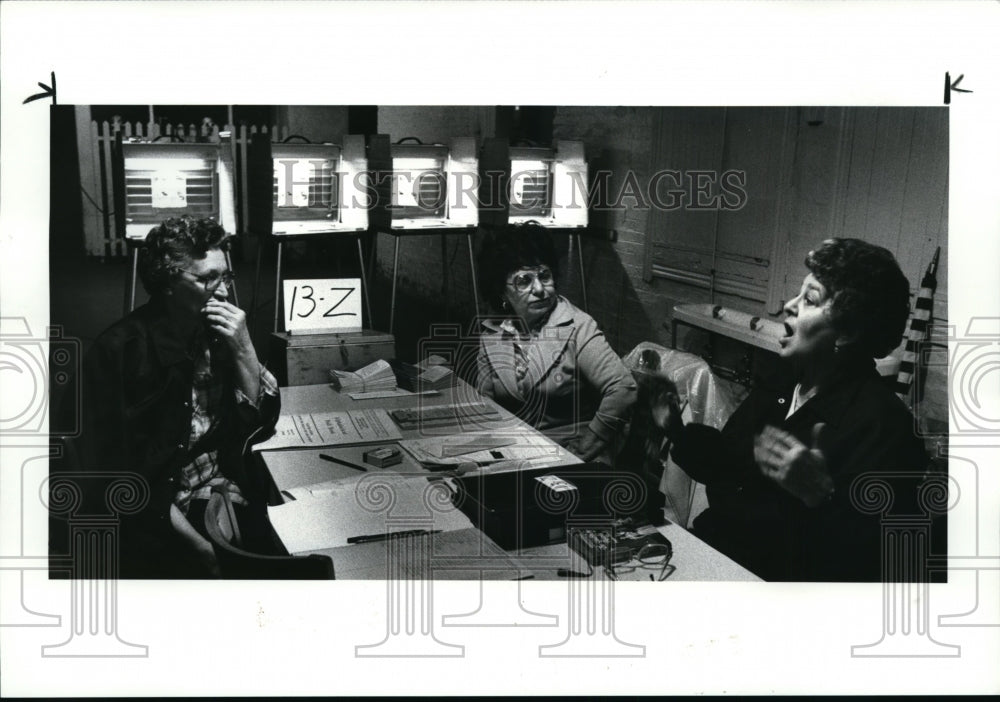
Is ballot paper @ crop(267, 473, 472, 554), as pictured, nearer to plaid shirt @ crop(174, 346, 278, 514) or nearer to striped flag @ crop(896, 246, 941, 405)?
plaid shirt @ crop(174, 346, 278, 514)

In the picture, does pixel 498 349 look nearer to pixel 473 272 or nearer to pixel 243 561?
pixel 473 272

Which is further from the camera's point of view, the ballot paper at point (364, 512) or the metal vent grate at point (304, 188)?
the metal vent grate at point (304, 188)

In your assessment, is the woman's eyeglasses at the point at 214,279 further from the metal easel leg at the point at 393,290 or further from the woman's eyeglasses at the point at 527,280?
the woman's eyeglasses at the point at 527,280

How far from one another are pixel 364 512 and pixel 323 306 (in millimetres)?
549

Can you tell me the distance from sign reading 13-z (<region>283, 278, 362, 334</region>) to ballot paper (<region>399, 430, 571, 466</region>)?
0.36 meters

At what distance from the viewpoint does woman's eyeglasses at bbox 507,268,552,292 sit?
8.98ft

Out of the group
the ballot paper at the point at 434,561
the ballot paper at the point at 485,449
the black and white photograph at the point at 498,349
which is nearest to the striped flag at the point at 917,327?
the black and white photograph at the point at 498,349

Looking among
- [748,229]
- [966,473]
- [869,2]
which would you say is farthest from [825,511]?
[869,2]

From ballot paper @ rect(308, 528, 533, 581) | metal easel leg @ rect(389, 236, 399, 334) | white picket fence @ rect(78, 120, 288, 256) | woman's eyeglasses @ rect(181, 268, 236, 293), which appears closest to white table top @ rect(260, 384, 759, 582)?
ballot paper @ rect(308, 528, 533, 581)

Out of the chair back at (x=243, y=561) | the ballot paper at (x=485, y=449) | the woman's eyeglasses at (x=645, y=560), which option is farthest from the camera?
the ballot paper at (x=485, y=449)

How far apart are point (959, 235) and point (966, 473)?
0.62 meters

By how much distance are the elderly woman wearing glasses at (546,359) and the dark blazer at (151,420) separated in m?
0.63

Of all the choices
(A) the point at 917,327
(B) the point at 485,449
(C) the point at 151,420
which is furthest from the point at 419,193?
(A) the point at 917,327

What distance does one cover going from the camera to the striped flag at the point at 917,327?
8.59 feet
